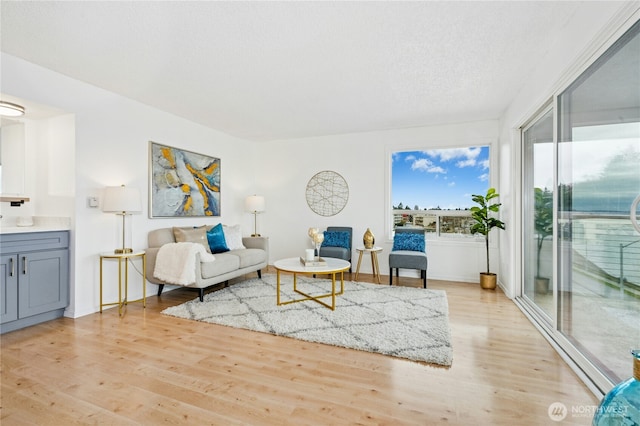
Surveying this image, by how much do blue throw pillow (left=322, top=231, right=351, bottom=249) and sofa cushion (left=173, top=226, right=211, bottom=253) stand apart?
1881mm

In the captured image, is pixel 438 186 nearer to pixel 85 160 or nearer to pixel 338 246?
pixel 338 246

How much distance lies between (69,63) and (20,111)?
0.74 metres

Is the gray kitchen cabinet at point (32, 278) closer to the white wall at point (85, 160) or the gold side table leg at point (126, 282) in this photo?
the white wall at point (85, 160)

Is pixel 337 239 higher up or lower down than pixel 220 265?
higher up

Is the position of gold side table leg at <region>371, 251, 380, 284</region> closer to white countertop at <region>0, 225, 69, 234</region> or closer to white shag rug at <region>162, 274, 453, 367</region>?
white shag rug at <region>162, 274, 453, 367</region>

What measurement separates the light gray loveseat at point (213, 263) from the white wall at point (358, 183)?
136 cm

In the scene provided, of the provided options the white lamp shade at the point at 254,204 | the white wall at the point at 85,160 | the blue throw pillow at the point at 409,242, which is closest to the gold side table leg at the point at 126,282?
the white wall at the point at 85,160

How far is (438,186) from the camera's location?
5250 mm

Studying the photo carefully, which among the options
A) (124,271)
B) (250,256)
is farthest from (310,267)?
(124,271)

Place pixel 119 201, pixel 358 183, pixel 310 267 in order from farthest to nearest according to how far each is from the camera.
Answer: pixel 358 183 → pixel 310 267 → pixel 119 201

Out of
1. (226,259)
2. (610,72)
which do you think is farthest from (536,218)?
(226,259)

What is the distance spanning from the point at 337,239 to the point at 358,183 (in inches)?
43.7

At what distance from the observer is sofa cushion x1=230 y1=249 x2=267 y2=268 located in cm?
431

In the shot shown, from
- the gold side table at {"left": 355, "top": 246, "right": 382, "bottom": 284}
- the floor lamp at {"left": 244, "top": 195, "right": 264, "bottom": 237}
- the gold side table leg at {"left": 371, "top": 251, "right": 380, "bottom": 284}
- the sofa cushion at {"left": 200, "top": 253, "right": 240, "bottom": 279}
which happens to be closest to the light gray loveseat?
the sofa cushion at {"left": 200, "top": 253, "right": 240, "bottom": 279}
